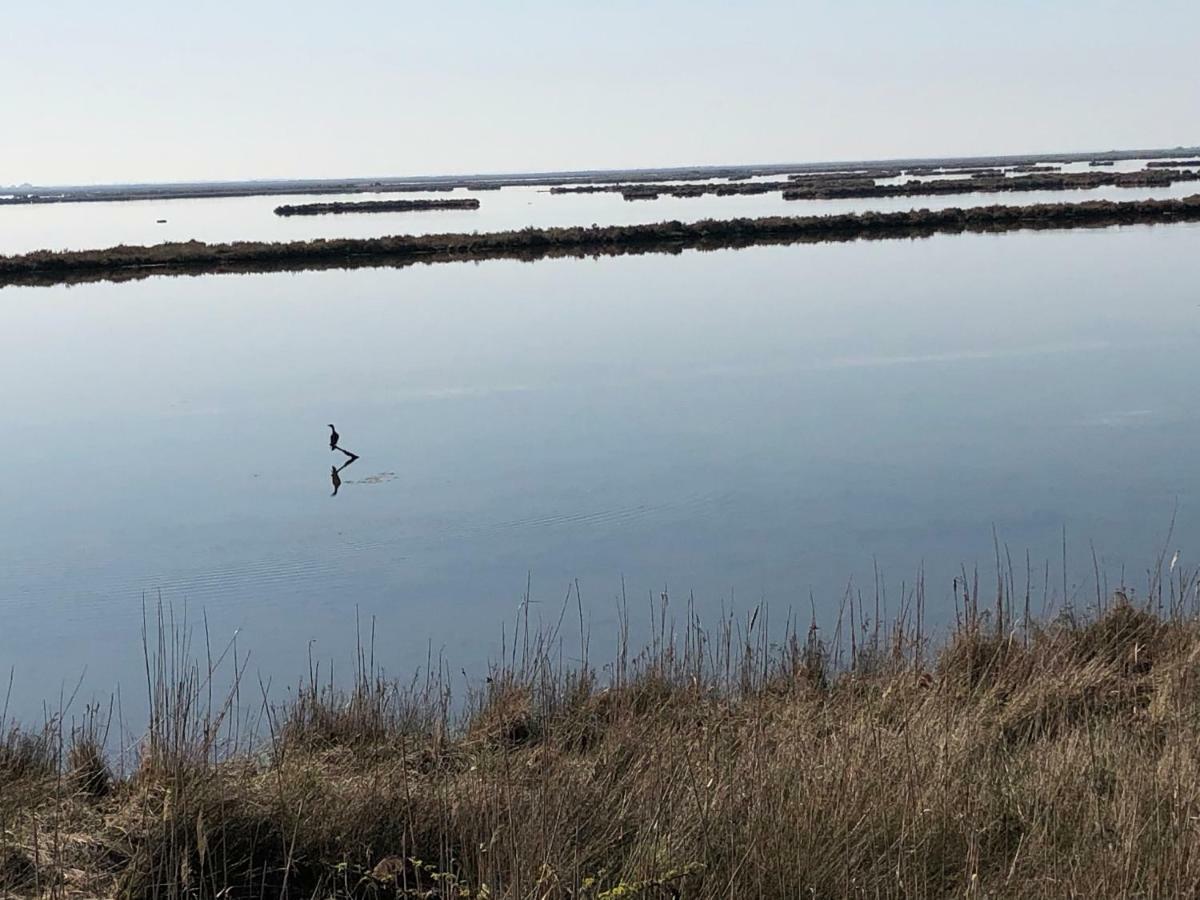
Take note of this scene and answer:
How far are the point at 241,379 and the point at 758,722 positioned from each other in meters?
15.2

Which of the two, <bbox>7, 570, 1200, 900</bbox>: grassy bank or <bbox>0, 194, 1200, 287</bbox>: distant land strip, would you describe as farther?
<bbox>0, 194, 1200, 287</bbox>: distant land strip

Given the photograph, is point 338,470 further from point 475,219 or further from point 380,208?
point 380,208

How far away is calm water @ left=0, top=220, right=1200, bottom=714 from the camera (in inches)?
344

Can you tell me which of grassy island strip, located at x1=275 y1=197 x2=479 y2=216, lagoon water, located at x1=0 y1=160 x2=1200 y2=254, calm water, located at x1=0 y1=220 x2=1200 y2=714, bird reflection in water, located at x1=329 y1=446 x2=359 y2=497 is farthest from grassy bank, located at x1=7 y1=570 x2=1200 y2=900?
grassy island strip, located at x1=275 y1=197 x2=479 y2=216

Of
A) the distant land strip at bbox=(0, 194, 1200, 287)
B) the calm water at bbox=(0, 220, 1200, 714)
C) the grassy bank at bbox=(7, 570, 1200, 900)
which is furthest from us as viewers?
the distant land strip at bbox=(0, 194, 1200, 287)

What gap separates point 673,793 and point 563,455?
28.7ft

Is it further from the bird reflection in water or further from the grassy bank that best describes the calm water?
the grassy bank

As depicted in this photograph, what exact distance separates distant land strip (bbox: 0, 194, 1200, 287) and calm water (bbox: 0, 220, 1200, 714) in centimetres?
1188

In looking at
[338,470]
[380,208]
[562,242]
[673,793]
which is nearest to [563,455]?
[338,470]

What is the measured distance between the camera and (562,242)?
39.2 meters

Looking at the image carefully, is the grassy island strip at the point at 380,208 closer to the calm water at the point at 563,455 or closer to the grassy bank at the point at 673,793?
the calm water at the point at 563,455

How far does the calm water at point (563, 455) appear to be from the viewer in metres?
8.73

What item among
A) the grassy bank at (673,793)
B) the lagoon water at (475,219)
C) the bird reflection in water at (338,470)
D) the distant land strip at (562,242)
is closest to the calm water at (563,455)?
the bird reflection in water at (338,470)

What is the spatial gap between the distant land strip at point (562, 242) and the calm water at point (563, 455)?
1188 centimetres
